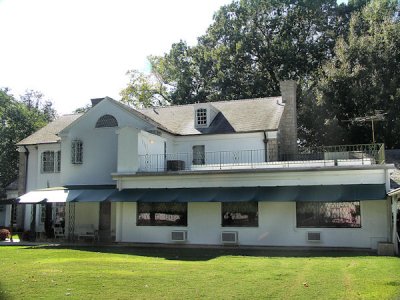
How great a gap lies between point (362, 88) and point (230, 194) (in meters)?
18.3

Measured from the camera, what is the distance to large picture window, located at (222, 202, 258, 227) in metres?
18.7

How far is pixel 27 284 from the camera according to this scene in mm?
10078

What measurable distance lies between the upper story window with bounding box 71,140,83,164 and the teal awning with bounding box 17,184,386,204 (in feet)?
7.94

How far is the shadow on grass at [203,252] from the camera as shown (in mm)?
15656

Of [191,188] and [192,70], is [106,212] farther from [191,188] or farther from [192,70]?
[192,70]

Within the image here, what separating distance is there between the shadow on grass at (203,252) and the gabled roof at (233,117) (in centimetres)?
763

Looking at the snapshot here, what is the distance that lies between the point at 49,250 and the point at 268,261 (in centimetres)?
961

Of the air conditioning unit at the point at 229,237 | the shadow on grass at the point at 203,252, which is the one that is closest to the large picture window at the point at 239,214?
the air conditioning unit at the point at 229,237

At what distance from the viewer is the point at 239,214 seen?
747 inches

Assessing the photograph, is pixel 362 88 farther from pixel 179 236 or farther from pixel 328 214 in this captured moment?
pixel 179 236

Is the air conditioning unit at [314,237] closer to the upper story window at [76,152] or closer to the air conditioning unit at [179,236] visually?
the air conditioning unit at [179,236]

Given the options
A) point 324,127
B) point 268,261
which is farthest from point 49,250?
point 324,127

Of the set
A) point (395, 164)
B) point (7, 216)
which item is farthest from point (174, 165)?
point (7, 216)

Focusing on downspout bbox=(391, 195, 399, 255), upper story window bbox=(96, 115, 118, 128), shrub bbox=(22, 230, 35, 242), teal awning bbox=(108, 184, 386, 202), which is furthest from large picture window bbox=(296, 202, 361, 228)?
shrub bbox=(22, 230, 35, 242)
